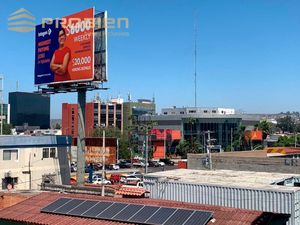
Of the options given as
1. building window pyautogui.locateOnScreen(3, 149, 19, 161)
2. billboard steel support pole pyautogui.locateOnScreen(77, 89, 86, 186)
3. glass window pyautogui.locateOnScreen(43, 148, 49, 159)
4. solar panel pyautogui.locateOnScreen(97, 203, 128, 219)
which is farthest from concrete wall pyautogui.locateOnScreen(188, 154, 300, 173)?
solar panel pyautogui.locateOnScreen(97, 203, 128, 219)

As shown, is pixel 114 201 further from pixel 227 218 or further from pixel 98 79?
pixel 98 79

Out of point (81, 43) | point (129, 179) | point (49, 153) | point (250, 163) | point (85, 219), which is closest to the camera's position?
point (85, 219)

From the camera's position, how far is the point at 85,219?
17641 millimetres

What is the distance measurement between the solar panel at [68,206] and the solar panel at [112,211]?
6.18 feet

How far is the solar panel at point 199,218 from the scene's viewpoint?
15.6m

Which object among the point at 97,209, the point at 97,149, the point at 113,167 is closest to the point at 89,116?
the point at 113,167

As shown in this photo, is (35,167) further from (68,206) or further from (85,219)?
(85,219)

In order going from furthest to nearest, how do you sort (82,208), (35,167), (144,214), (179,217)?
(35,167) < (82,208) < (144,214) < (179,217)

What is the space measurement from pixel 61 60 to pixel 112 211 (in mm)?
25054

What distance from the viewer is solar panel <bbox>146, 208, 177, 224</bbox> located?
53.1ft

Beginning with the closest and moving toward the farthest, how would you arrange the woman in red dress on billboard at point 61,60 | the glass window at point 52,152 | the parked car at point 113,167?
the woman in red dress on billboard at point 61,60
the glass window at point 52,152
the parked car at point 113,167

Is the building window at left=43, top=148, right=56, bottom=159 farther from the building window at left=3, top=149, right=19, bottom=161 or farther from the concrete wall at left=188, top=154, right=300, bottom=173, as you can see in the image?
the concrete wall at left=188, top=154, right=300, bottom=173

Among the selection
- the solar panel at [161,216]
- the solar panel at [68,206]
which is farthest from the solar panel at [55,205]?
the solar panel at [161,216]

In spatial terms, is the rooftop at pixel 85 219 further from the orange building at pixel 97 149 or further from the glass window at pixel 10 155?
the orange building at pixel 97 149
